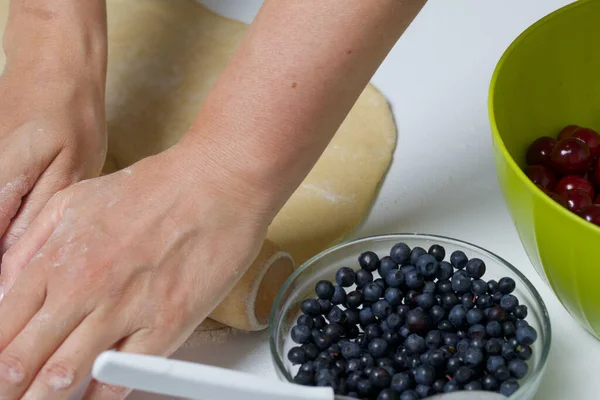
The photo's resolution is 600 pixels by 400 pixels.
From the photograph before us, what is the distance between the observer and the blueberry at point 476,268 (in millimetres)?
848

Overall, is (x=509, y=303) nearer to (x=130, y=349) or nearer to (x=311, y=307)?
(x=311, y=307)

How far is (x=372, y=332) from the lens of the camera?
0.81m

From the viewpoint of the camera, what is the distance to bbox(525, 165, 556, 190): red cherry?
3.08 feet

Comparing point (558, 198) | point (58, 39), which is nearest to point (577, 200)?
point (558, 198)

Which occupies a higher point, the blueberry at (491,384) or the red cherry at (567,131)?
the red cherry at (567,131)

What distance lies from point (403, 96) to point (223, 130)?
0.52 m

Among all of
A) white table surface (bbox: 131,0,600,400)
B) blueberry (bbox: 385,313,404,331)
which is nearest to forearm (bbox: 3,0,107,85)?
white table surface (bbox: 131,0,600,400)

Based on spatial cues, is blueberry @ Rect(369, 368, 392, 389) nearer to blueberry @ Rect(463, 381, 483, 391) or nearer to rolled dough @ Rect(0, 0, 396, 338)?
blueberry @ Rect(463, 381, 483, 391)

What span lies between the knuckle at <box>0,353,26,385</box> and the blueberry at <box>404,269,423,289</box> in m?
0.41

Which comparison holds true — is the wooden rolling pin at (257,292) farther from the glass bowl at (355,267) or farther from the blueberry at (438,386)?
the blueberry at (438,386)

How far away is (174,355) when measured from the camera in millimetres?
930

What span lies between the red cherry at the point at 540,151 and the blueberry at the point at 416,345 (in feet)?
1.07

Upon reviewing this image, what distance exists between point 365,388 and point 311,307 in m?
0.12

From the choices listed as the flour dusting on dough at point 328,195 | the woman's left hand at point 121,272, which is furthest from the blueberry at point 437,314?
the flour dusting on dough at point 328,195
